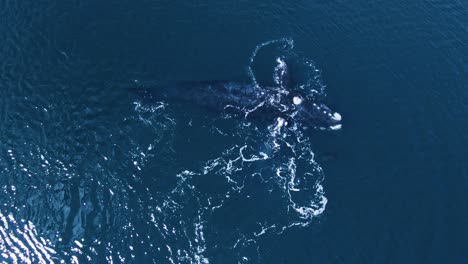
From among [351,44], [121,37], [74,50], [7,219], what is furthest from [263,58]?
[7,219]

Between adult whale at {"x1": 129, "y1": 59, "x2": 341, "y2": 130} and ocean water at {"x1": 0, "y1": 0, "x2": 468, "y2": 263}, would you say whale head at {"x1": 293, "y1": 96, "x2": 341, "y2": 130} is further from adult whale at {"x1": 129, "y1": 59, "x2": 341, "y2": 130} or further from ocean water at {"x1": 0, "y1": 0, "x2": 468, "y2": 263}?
ocean water at {"x1": 0, "y1": 0, "x2": 468, "y2": 263}

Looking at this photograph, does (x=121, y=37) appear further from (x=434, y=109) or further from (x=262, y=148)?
(x=434, y=109)

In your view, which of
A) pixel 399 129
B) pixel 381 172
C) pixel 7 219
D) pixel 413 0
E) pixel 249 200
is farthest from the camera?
pixel 413 0

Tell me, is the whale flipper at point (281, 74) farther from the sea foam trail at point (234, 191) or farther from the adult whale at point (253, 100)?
the sea foam trail at point (234, 191)

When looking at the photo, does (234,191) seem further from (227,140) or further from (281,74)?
(281,74)

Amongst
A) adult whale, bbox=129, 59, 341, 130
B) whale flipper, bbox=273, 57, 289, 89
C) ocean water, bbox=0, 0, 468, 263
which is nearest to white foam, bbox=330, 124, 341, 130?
adult whale, bbox=129, 59, 341, 130

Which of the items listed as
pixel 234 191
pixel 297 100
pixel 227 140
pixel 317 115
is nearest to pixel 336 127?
pixel 317 115
